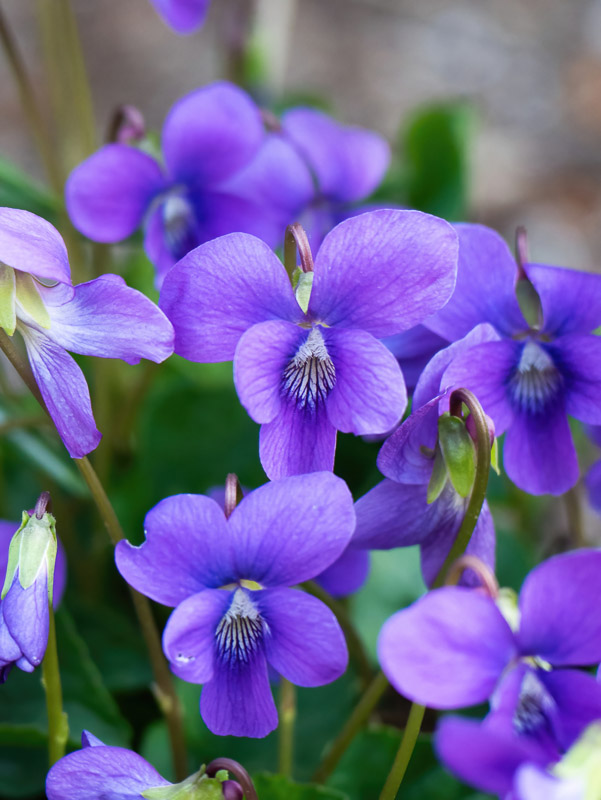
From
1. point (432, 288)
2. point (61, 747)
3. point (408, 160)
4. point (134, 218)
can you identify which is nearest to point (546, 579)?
point (432, 288)

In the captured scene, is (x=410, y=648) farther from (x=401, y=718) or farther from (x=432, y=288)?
(x=401, y=718)

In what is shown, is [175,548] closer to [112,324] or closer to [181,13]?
[112,324]

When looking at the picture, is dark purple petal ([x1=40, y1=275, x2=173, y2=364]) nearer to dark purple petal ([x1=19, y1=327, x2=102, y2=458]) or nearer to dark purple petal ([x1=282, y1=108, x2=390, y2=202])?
dark purple petal ([x1=19, y1=327, x2=102, y2=458])

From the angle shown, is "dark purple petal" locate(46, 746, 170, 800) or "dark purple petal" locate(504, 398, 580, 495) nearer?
"dark purple petal" locate(46, 746, 170, 800)

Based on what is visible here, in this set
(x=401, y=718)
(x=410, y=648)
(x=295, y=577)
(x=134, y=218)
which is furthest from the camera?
(x=401, y=718)

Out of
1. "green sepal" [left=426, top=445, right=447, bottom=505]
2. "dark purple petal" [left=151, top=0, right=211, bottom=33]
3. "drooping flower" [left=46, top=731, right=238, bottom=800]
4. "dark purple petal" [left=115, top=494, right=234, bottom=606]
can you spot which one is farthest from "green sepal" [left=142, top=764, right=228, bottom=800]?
"dark purple petal" [left=151, top=0, right=211, bottom=33]

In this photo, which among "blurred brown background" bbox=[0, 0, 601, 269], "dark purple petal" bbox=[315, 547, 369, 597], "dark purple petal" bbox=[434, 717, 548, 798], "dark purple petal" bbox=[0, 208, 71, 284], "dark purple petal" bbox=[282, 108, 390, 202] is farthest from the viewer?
"blurred brown background" bbox=[0, 0, 601, 269]

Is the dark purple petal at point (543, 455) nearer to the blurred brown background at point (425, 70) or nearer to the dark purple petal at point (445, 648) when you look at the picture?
the dark purple petal at point (445, 648)
